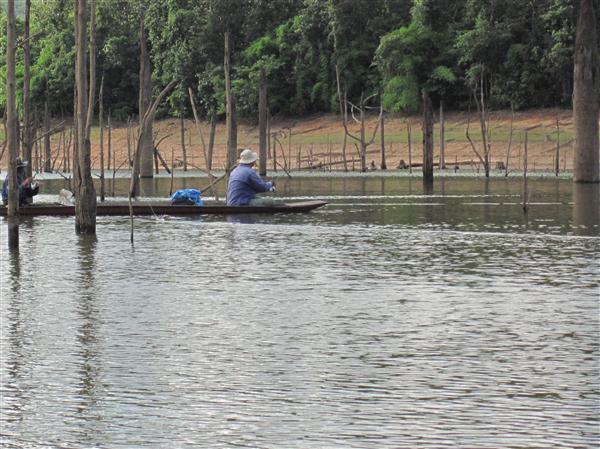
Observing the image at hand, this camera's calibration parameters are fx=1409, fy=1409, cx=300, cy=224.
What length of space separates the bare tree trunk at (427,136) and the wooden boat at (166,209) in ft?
44.5

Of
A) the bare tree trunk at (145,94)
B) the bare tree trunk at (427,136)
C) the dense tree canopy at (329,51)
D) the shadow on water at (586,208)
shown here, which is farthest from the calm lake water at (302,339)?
the dense tree canopy at (329,51)

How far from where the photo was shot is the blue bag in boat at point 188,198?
1048 inches

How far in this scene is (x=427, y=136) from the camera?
4022 centimetres

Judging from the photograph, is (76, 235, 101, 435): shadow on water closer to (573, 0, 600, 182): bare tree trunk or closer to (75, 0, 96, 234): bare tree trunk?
(75, 0, 96, 234): bare tree trunk

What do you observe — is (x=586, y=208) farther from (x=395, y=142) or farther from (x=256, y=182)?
(x=395, y=142)

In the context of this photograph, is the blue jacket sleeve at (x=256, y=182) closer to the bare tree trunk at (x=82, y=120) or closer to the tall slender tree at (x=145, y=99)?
the bare tree trunk at (x=82, y=120)

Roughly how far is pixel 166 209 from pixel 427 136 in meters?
15.3

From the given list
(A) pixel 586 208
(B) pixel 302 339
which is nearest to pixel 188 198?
(A) pixel 586 208

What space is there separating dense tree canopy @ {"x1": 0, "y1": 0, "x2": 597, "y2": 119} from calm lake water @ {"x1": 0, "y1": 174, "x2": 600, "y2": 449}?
37190 millimetres

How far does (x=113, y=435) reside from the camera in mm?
8414

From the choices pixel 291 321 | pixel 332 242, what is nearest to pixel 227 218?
pixel 332 242

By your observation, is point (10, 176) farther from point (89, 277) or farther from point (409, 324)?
point (409, 324)

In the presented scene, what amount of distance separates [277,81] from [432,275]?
52105mm

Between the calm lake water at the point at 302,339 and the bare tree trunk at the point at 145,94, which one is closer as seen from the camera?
the calm lake water at the point at 302,339
